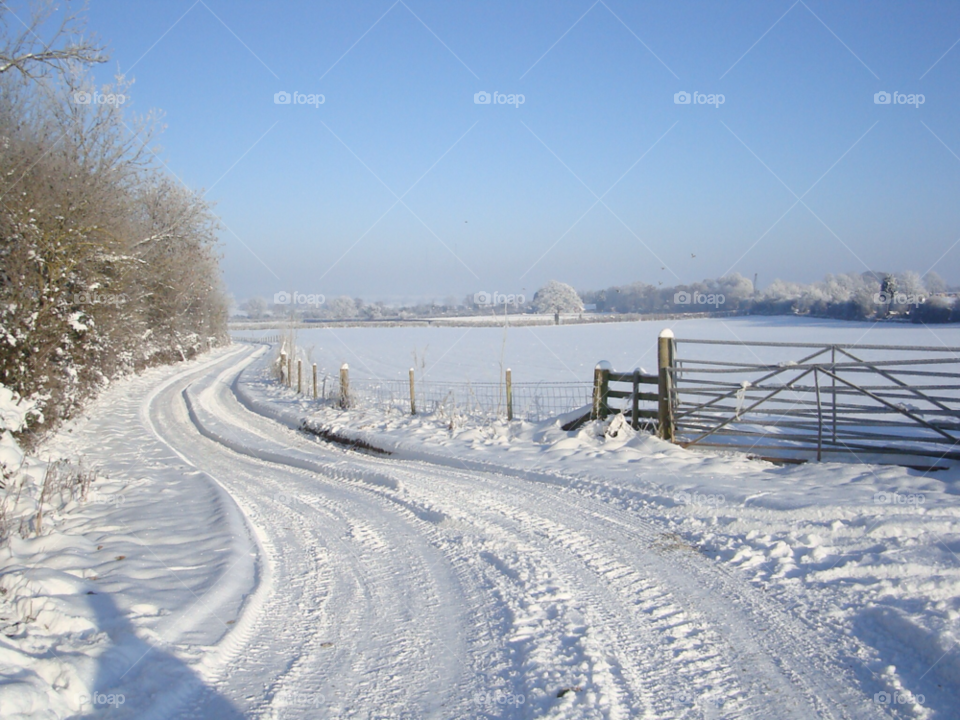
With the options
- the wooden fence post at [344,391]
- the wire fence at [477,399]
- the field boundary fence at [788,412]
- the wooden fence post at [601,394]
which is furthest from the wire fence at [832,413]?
the wooden fence post at [344,391]

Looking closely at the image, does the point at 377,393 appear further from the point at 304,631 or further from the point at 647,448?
the point at 304,631

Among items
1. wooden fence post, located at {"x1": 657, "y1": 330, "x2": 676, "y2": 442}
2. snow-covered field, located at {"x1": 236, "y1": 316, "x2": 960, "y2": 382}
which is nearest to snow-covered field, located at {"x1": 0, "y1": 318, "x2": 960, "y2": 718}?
wooden fence post, located at {"x1": 657, "y1": 330, "x2": 676, "y2": 442}

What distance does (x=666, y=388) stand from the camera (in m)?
9.32

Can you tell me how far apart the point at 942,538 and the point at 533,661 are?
12.4 ft

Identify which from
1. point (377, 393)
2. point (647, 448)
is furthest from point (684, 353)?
point (647, 448)

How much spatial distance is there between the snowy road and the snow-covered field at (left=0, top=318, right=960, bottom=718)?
19 mm

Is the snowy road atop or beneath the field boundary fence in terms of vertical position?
beneath

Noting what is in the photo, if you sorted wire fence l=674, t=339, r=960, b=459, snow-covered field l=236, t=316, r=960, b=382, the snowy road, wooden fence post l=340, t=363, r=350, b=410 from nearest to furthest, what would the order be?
the snowy road < wire fence l=674, t=339, r=960, b=459 < wooden fence post l=340, t=363, r=350, b=410 < snow-covered field l=236, t=316, r=960, b=382

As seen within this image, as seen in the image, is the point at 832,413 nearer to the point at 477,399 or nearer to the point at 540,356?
the point at 477,399

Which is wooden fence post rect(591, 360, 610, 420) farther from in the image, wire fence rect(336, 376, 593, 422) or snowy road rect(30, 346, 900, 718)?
snowy road rect(30, 346, 900, 718)

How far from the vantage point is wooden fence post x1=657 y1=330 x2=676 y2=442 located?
9.30 m

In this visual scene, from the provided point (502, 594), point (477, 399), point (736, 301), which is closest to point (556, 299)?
point (736, 301)

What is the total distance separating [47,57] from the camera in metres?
10.8

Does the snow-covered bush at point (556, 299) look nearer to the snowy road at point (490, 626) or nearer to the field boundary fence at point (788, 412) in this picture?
the field boundary fence at point (788, 412)
